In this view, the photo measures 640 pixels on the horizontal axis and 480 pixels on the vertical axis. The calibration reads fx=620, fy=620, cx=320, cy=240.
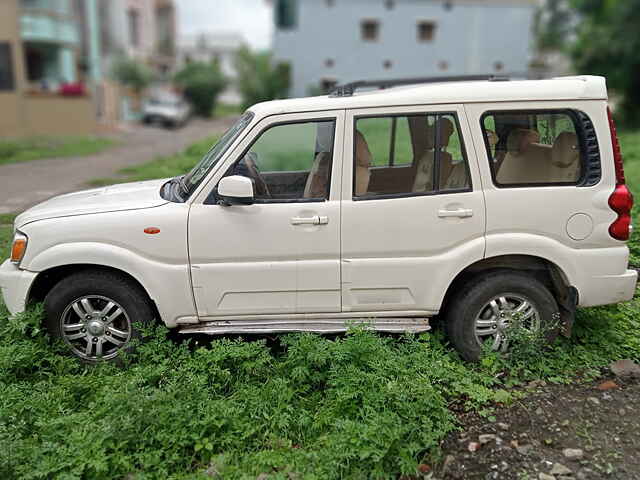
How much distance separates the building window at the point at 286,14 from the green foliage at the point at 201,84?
7582 mm

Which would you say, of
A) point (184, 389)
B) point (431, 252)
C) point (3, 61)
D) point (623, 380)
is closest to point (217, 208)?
point (184, 389)

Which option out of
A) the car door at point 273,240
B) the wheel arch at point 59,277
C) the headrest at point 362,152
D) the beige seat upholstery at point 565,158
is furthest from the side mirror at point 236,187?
the beige seat upholstery at point 565,158

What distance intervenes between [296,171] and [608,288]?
244 cm

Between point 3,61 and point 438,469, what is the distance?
950 inches

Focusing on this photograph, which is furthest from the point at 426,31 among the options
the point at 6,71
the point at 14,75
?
the point at 6,71

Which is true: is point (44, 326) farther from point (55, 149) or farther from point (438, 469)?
point (55, 149)

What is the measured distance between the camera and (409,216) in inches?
170

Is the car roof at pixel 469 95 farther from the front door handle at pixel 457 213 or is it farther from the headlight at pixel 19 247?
the headlight at pixel 19 247

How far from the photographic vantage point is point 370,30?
34094 mm

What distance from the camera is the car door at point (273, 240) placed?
4.32 metres

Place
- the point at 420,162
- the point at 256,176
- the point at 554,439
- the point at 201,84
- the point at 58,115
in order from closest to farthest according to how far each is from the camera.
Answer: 1. the point at 554,439
2. the point at 256,176
3. the point at 420,162
4. the point at 58,115
5. the point at 201,84

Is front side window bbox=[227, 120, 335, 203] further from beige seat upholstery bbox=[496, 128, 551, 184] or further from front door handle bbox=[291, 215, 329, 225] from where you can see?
beige seat upholstery bbox=[496, 128, 551, 184]

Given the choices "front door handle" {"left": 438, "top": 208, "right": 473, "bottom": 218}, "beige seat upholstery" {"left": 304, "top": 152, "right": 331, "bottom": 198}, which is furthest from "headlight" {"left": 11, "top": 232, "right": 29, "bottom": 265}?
"front door handle" {"left": 438, "top": 208, "right": 473, "bottom": 218}

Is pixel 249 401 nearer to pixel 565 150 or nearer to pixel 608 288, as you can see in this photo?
pixel 608 288
